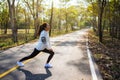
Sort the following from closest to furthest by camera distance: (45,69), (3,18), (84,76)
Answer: (84,76) → (45,69) → (3,18)

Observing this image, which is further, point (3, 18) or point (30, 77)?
point (3, 18)

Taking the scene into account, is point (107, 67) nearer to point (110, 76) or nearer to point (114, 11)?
point (110, 76)

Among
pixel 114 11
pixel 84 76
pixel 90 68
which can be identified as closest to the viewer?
pixel 84 76

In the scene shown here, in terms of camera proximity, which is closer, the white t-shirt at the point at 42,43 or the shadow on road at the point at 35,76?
the shadow on road at the point at 35,76

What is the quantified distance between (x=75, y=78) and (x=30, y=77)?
1504mm

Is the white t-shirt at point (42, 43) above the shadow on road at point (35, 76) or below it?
above

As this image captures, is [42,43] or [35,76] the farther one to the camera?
[42,43]

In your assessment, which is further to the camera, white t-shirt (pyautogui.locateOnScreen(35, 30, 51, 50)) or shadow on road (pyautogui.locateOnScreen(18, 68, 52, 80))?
white t-shirt (pyautogui.locateOnScreen(35, 30, 51, 50))

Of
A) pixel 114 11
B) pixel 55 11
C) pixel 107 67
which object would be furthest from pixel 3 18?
pixel 107 67

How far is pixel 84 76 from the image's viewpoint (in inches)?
346

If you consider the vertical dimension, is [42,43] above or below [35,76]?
above

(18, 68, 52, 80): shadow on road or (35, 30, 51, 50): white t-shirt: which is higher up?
(35, 30, 51, 50): white t-shirt

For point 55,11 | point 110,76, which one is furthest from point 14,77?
point 55,11

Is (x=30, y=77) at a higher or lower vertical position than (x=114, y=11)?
lower
